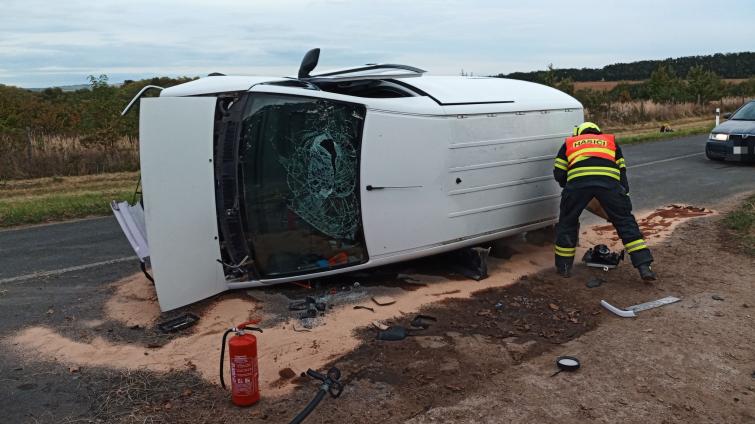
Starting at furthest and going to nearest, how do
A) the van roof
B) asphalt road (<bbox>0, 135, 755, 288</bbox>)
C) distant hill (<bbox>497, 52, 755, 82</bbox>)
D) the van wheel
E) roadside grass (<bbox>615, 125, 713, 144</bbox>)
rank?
distant hill (<bbox>497, 52, 755, 82</bbox>), roadside grass (<bbox>615, 125, 713, 144</bbox>), the van wheel, asphalt road (<bbox>0, 135, 755, 288</bbox>), the van roof

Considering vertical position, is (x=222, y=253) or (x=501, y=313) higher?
(x=222, y=253)

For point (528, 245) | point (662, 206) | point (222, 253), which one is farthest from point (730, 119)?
point (222, 253)

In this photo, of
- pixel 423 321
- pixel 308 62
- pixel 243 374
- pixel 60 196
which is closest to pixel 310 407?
pixel 243 374

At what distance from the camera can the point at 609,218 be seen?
577 cm

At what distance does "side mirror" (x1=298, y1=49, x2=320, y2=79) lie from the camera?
536cm

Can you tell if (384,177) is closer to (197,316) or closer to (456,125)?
(456,125)

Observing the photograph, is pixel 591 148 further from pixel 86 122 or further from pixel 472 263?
pixel 86 122

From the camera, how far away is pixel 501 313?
15.8 feet

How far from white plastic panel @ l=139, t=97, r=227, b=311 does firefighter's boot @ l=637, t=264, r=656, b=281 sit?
3825 millimetres

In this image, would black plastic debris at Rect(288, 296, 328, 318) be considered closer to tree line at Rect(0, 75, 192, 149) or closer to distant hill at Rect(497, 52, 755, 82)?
tree line at Rect(0, 75, 192, 149)

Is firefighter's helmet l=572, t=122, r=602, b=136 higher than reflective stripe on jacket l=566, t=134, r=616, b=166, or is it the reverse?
firefighter's helmet l=572, t=122, r=602, b=136

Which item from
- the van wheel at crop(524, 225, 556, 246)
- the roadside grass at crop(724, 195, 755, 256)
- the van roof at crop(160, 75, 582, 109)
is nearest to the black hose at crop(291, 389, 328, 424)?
the van roof at crop(160, 75, 582, 109)

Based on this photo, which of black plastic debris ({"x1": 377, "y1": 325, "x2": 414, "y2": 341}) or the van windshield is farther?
the van windshield

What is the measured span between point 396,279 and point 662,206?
5297 millimetres
